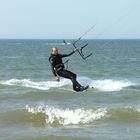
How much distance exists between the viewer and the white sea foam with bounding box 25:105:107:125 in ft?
76.9

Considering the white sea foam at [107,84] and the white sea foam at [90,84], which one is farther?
the white sea foam at [90,84]

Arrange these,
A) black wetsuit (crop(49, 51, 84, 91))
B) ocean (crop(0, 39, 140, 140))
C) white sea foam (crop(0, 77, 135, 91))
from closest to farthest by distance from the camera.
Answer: black wetsuit (crop(49, 51, 84, 91)), ocean (crop(0, 39, 140, 140)), white sea foam (crop(0, 77, 135, 91))

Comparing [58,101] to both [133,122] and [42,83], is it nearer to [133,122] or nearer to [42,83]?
[133,122]

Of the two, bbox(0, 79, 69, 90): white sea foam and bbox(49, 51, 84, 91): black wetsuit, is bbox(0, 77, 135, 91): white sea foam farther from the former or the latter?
bbox(49, 51, 84, 91): black wetsuit

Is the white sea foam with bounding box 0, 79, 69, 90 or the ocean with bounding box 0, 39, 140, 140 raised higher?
the white sea foam with bounding box 0, 79, 69, 90

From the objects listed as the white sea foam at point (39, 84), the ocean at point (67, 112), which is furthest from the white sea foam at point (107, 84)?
the white sea foam at point (39, 84)

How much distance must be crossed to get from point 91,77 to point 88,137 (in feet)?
84.2

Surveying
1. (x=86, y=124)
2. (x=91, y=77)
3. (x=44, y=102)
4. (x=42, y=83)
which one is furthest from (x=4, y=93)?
(x=91, y=77)

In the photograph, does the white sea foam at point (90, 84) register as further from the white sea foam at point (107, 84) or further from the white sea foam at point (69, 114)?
the white sea foam at point (69, 114)

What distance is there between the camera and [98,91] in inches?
1324

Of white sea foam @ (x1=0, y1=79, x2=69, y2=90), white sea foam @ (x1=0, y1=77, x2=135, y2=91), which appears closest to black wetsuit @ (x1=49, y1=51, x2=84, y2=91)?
white sea foam @ (x1=0, y1=77, x2=135, y2=91)

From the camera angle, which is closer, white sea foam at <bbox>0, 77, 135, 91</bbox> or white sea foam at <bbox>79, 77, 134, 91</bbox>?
white sea foam at <bbox>79, 77, 134, 91</bbox>

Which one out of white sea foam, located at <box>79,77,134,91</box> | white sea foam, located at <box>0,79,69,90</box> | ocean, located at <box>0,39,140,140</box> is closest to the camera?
ocean, located at <box>0,39,140,140</box>

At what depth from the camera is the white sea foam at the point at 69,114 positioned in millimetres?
23431
